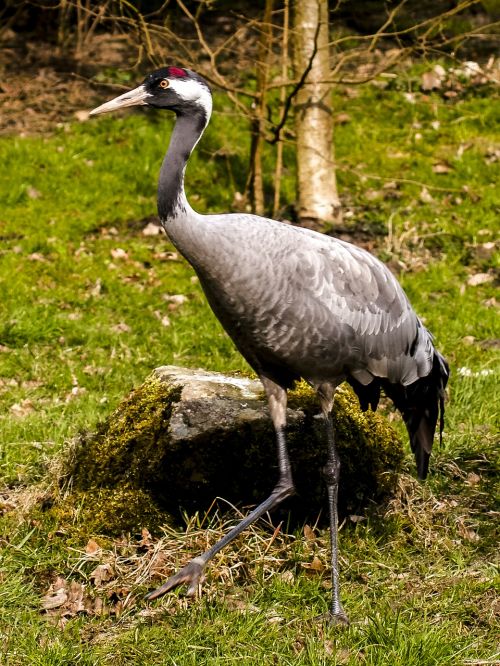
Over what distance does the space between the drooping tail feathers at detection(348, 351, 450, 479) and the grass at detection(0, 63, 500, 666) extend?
0.72 ft

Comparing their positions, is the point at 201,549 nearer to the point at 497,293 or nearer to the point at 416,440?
the point at 416,440

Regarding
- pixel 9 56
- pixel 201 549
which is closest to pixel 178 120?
pixel 201 549

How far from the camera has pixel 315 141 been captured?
8086 mm

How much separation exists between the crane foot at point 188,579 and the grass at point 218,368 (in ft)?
0.24

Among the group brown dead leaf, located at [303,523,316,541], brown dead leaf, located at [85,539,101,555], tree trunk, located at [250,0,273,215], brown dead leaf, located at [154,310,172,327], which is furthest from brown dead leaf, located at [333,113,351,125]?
brown dead leaf, located at [85,539,101,555]

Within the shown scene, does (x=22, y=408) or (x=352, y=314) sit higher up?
(x=352, y=314)

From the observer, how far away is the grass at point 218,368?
12.0 feet

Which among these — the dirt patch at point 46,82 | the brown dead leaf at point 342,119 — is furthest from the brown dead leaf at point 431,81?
the dirt patch at point 46,82

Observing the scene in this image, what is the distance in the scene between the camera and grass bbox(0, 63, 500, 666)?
3656 millimetres

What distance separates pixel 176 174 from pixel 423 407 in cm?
175

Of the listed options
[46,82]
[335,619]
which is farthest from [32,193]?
[335,619]

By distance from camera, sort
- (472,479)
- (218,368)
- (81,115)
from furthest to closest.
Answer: (81,115), (218,368), (472,479)

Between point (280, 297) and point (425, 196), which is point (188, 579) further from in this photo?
point (425, 196)

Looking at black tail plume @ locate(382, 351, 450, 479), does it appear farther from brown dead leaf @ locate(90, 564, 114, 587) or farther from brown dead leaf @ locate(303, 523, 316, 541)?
brown dead leaf @ locate(90, 564, 114, 587)
